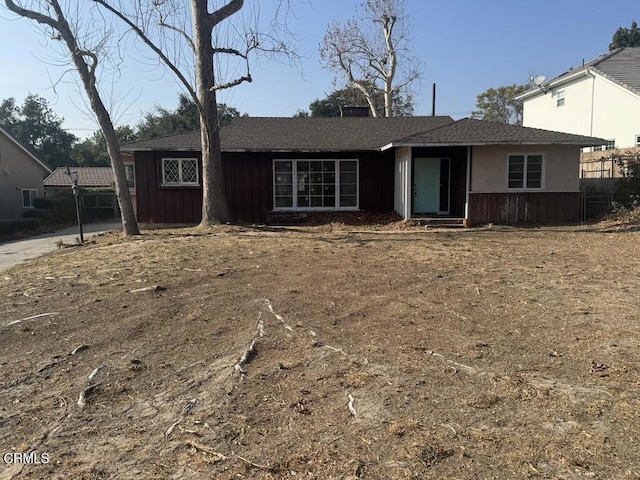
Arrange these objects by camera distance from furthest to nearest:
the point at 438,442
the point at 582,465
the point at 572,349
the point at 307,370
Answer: the point at 572,349, the point at 307,370, the point at 438,442, the point at 582,465

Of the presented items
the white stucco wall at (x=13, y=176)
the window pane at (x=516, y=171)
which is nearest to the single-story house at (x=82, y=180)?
the white stucco wall at (x=13, y=176)

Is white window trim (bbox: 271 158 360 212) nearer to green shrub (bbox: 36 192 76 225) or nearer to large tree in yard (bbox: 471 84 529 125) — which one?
green shrub (bbox: 36 192 76 225)

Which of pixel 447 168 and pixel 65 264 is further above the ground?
pixel 447 168

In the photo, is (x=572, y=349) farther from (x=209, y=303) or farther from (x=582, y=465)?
A: (x=209, y=303)

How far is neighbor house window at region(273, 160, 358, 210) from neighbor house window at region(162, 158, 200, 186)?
9.12 feet

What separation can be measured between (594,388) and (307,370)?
2157mm

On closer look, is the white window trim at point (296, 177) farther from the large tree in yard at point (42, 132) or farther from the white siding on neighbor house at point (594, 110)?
the large tree in yard at point (42, 132)

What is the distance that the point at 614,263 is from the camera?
27.7 feet

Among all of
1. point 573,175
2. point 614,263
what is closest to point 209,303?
point 614,263

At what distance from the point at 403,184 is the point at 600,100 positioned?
14.3 metres

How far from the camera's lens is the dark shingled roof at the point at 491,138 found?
14266 millimetres

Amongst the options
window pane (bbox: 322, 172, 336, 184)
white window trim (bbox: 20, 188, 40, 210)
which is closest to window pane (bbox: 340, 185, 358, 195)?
window pane (bbox: 322, 172, 336, 184)

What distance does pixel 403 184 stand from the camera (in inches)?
618

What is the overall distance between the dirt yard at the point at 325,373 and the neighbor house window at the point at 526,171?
7.31 metres
